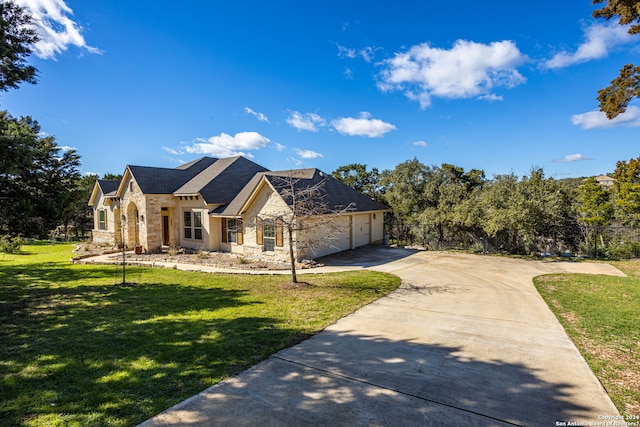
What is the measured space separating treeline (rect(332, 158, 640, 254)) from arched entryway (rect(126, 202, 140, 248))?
18.1 meters

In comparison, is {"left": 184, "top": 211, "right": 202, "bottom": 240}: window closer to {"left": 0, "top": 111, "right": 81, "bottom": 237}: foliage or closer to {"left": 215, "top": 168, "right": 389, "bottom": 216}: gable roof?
{"left": 215, "top": 168, "right": 389, "bottom": 216}: gable roof

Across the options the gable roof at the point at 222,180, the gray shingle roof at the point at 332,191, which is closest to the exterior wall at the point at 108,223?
the gable roof at the point at 222,180

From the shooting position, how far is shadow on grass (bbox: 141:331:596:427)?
3.93 meters

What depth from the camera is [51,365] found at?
5.30 m

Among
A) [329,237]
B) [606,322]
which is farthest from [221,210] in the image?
[606,322]

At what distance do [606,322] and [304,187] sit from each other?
13908 millimetres

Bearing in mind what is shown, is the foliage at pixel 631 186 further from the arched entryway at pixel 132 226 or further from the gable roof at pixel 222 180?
the arched entryway at pixel 132 226

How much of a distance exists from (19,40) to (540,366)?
1447cm

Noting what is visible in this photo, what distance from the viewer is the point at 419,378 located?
4898 mm

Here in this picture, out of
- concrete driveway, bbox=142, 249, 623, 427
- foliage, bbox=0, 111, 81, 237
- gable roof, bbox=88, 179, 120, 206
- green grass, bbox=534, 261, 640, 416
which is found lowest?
green grass, bbox=534, 261, 640, 416

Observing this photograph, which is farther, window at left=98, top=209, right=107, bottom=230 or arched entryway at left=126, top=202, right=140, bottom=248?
window at left=98, top=209, right=107, bottom=230

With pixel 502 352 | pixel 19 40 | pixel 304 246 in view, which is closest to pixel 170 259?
pixel 304 246

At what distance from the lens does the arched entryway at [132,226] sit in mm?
21094

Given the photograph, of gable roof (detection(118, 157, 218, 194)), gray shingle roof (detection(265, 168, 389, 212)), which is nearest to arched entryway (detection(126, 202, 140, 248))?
gable roof (detection(118, 157, 218, 194))
